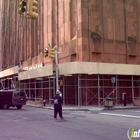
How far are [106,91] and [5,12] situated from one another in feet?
129

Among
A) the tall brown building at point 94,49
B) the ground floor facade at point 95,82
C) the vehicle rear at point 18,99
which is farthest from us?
Result: the tall brown building at point 94,49

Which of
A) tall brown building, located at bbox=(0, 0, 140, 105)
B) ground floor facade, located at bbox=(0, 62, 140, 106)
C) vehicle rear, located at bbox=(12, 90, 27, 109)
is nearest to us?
vehicle rear, located at bbox=(12, 90, 27, 109)

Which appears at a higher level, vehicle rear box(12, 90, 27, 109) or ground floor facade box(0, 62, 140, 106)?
ground floor facade box(0, 62, 140, 106)

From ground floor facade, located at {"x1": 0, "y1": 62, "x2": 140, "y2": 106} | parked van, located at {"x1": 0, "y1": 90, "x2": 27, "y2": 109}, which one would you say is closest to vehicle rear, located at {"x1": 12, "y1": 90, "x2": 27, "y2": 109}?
parked van, located at {"x1": 0, "y1": 90, "x2": 27, "y2": 109}

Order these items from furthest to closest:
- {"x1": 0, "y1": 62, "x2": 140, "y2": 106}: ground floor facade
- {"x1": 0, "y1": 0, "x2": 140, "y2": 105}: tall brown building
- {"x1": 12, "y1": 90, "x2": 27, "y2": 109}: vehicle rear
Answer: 1. {"x1": 0, "y1": 0, "x2": 140, "y2": 105}: tall brown building
2. {"x1": 0, "y1": 62, "x2": 140, "y2": 106}: ground floor facade
3. {"x1": 12, "y1": 90, "x2": 27, "y2": 109}: vehicle rear

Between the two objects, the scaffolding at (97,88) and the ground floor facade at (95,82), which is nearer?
the ground floor facade at (95,82)

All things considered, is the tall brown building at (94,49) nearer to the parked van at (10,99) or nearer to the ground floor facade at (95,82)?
the ground floor facade at (95,82)

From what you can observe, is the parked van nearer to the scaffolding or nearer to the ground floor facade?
the ground floor facade

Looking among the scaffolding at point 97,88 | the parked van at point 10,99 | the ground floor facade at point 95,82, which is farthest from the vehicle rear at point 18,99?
the scaffolding at point 97,88

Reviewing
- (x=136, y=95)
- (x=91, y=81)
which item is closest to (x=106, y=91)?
(x=91, y=81)

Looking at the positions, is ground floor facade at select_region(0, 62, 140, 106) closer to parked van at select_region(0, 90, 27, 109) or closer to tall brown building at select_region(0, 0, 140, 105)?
tall brown building at select_region(0, 0, 140, 105)

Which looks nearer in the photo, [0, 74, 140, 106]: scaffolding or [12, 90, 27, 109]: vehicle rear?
[12, 90, 27, 109]: vehicle rear

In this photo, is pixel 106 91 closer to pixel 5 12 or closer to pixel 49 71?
pixel 49 71

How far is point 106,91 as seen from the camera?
29.5m
